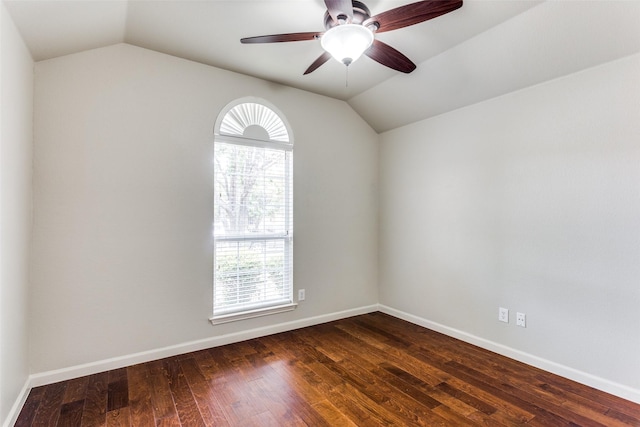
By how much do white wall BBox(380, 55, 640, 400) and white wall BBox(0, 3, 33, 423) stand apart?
331 cm

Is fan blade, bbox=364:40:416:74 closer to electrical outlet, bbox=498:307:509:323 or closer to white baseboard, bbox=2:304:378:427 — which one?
electrical outlet, bbox=498:307:509:323

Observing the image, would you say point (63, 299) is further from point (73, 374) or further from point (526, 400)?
point (526, 400)

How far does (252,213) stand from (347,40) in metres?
1.86

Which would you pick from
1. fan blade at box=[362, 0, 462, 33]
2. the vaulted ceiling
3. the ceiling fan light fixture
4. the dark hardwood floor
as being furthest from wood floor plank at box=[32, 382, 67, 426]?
fan blade at box=[362, 0, 462, 33]

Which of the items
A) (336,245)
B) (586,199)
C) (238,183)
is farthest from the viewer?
(336,245)

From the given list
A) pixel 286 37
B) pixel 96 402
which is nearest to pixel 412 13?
pixel 286 37

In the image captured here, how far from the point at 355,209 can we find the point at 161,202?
2.09m

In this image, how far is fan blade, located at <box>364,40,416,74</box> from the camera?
6.49 ft

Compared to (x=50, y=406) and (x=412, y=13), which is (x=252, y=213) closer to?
(x=50, y=406)

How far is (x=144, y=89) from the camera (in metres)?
2.62

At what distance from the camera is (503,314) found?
2.77 metres

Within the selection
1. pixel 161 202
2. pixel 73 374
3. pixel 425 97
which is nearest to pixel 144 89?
pixel 161 202

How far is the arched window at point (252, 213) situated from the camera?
9.74 ft

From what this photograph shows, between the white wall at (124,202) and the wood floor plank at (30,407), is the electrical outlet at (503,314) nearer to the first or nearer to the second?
the white wall at (124,202)
